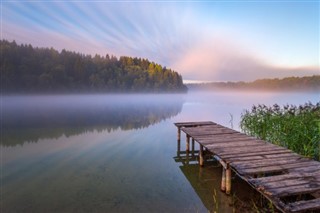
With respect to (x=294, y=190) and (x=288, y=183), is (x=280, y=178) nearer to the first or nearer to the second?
(x=288, y=183)

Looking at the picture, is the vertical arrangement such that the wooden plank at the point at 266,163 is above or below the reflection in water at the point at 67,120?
above

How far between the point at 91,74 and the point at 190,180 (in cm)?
9426

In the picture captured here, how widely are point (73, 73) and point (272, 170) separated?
93420 millimetres

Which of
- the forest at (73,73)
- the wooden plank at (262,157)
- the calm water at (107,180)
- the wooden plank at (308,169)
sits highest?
the forest at (73,73)

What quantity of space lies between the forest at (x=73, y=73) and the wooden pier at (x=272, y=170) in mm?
80383

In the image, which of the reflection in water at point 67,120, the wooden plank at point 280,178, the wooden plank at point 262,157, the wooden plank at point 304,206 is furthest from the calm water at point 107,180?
the reflection in water at point 67,120

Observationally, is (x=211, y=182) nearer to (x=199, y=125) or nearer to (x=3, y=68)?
(x=199, y=125)

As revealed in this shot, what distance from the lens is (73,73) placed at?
296 ft

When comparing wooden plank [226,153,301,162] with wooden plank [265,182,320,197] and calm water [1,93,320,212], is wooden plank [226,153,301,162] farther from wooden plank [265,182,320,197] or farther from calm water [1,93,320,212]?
wooden plank [265,182,320,197]

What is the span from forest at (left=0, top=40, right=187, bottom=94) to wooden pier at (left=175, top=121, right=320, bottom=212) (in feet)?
264

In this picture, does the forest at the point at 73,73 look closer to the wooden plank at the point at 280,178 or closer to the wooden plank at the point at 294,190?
the wooden plank at the point at 280,178

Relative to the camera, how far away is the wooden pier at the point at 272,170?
386cm

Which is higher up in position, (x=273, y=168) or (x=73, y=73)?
(x=73, y=73)

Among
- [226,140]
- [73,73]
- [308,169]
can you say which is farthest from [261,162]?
[73,73]
